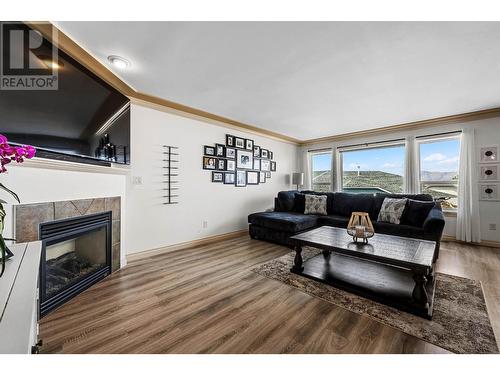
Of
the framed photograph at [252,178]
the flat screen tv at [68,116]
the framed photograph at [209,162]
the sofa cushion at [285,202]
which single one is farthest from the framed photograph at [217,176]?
the flat screen tv at [68,116]

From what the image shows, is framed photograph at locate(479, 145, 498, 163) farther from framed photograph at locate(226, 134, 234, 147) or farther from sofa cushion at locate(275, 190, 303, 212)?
framed photograph at locate(226, 134, 234, 147)

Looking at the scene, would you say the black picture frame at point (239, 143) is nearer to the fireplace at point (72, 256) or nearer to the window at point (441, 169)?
the fireplace at point (72, 256)

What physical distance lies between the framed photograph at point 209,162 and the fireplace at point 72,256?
67.9 inches

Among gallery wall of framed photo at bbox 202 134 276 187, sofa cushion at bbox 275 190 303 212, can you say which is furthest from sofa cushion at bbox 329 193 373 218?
gallery wall of framed photo at bbox 202 134 276 187

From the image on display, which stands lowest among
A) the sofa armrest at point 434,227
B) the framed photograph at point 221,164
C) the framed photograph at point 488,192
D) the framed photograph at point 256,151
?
the sofa armrest at point 434,227

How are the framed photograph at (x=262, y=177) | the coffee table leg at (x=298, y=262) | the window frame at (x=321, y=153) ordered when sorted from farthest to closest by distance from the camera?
1. the window frame at (x=321, y=153)
2. the framed photograph at (x=262, y=177)
3. the coffee table leg at (x=298, y=262)

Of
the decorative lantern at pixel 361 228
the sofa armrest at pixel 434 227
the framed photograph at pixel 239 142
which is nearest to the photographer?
the decorative lantern at pixel 361 228

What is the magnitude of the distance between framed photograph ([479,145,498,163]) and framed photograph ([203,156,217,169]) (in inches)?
184

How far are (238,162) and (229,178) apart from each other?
42 centimetres

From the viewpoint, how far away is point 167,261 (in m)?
2.85

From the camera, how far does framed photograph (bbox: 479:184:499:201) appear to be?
138 inches

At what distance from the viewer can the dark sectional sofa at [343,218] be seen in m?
2.99
